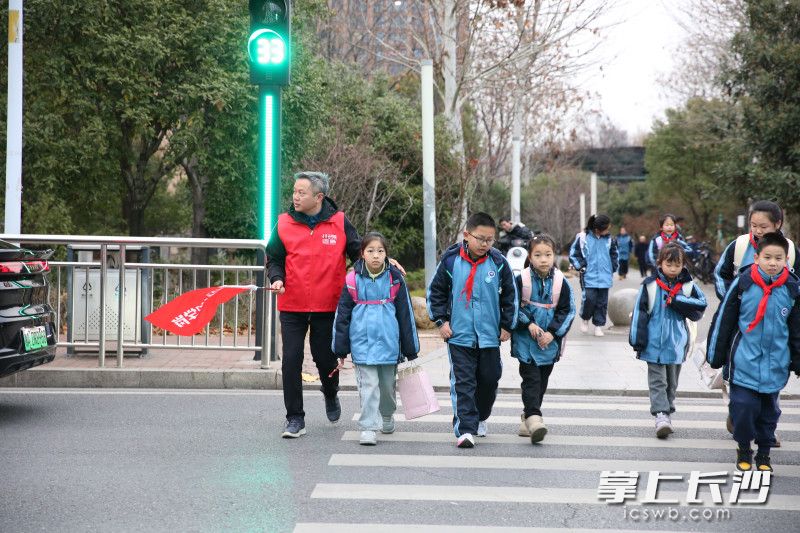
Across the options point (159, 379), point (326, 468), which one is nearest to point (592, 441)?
point (326, 468)

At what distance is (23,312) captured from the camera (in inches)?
310

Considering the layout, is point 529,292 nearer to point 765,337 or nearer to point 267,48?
point 765,337

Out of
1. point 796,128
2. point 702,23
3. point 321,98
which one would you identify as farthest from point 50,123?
point 702,23

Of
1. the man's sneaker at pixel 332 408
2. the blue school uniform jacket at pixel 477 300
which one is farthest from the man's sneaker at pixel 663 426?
the man's sneaker at pixel 332 408

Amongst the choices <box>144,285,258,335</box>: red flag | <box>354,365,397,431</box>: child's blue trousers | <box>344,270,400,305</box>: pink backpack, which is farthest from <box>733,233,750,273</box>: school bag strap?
<box>144,285,258,335</box>: red flag

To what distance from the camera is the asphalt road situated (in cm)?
526

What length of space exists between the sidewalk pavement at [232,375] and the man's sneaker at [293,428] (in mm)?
2161

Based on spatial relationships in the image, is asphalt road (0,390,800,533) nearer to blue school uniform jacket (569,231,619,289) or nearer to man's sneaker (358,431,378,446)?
man's sneaker (358,431,378,446)

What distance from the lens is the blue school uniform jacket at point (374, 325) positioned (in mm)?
6961

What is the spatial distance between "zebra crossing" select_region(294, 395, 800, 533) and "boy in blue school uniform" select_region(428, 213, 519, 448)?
0.40 metres

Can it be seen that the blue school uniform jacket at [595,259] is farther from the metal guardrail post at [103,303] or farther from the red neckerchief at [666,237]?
the metal guardrail post at [103,303]

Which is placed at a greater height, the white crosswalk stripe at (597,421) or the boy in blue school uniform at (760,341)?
the boy in blue school uniform at (760,341)

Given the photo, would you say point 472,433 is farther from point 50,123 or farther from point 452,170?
point 452,170

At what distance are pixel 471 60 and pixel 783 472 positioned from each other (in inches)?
934
